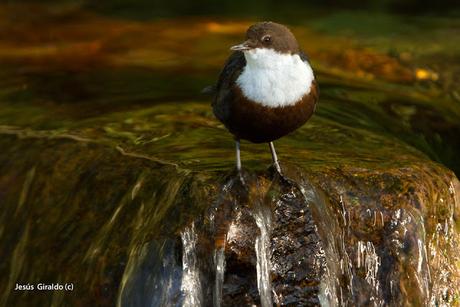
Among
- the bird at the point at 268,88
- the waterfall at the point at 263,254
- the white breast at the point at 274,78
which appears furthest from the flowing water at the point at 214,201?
the white breast at the point at 274,78

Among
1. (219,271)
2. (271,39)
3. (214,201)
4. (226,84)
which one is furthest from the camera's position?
(226,84)

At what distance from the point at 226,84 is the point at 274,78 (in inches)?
13.5

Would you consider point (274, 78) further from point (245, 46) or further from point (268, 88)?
point (245, 46)

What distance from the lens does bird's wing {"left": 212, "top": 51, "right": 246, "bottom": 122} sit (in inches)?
187

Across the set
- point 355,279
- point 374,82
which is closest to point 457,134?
point 374,82

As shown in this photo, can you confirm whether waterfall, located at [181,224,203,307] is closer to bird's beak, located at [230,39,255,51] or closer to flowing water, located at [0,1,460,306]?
flowing water, located at [0,1,460,306]

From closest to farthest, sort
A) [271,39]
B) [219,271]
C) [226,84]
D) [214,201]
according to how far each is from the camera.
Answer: [219,271]
[214,201]
[271,39]
[226,84]

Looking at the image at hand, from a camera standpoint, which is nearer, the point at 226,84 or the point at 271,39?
the point at 271,39

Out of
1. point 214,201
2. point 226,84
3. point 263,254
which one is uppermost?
point 226,84

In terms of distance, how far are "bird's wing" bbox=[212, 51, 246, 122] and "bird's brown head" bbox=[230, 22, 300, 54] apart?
0.53 feet

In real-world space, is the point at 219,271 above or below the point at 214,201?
below

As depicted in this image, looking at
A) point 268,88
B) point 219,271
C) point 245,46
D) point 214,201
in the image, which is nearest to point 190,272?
point 219,271

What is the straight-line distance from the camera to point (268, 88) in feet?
14.9

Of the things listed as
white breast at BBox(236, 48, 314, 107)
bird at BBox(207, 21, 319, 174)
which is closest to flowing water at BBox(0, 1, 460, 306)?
bird at BBox(207, 21, 319, 174)
